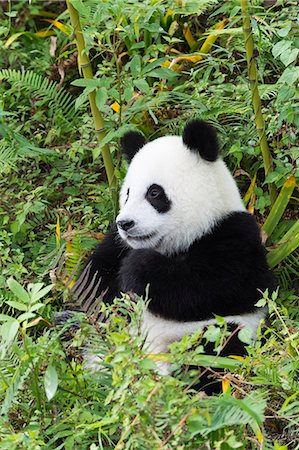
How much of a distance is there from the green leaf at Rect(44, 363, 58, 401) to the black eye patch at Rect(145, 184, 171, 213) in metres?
1.09

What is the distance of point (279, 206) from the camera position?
473cm

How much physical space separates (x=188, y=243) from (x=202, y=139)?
1.59 feet

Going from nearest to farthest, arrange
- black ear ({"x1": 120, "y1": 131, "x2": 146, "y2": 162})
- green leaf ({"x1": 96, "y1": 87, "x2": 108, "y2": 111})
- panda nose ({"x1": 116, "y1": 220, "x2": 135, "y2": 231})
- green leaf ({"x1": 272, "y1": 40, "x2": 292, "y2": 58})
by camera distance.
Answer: panda nose ({"x1": 116, "y1": 220, "x2": 135, "y2": 231}), green leaf ({"x1": 272, "y1": 40, "x2": 292, "y2": 58}), black ear ({"x1": 120, "y1": 131, "x2": 146, "y2": 162}), green leaf ({"x1": 96, "y1": 87, "x2": 108, "y2": 111})

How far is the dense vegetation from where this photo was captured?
2934mm

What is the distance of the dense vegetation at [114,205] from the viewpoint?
9.62 feet

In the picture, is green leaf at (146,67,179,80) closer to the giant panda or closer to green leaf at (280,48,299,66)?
the giant panda

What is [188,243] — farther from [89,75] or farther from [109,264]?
[89,75]

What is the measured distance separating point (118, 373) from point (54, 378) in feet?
1.14

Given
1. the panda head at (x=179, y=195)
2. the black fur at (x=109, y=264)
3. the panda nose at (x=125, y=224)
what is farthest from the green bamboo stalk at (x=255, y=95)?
the panda nose at (x=125, y=224)

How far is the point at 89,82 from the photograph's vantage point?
444cm

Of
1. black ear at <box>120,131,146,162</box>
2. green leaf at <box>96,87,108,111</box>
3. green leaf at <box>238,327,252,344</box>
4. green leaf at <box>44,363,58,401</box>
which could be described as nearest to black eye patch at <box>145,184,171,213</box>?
black ear at <box>120,131,146,162</box>

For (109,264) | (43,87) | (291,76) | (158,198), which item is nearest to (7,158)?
(43,87)

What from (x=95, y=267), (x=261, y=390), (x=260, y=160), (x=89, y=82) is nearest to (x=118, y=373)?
(x=261, y=390)

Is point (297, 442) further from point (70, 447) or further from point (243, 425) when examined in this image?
point (70, 447)
